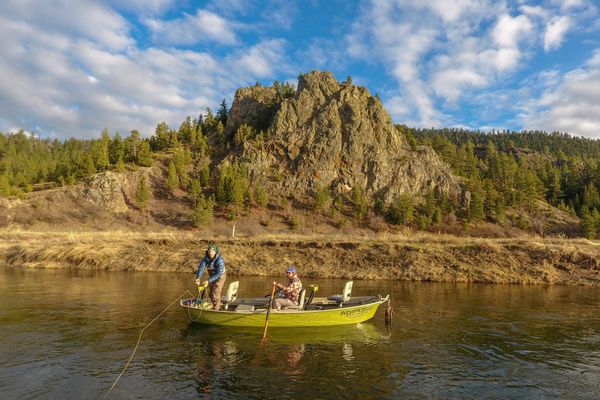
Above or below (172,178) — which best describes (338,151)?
above

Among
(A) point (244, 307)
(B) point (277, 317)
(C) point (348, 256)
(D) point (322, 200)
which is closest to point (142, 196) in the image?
(D) point (322, 200)

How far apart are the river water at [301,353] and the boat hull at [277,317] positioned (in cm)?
38

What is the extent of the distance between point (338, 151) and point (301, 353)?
8119 centimetres

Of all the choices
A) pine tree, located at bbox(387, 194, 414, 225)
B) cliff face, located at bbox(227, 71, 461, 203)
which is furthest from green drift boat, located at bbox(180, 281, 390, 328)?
cliff face, located at bbox(227, 71, 461, 203)

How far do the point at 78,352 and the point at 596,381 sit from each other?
51.9ft

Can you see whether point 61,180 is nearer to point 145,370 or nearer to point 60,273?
point 60,273

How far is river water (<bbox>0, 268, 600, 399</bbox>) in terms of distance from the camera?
10266mm

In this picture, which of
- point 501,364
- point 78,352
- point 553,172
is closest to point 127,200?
point 78,352

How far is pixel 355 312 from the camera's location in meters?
16.7

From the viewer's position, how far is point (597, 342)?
1510 centimetres

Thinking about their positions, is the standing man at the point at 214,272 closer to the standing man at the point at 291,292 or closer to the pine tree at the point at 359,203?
the standing man at the point at 291,292

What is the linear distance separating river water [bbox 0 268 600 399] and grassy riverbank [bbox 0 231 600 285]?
889 cm

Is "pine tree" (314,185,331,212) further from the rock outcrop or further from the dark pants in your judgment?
the dark pants

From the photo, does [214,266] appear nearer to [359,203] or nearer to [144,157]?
[359,203]
